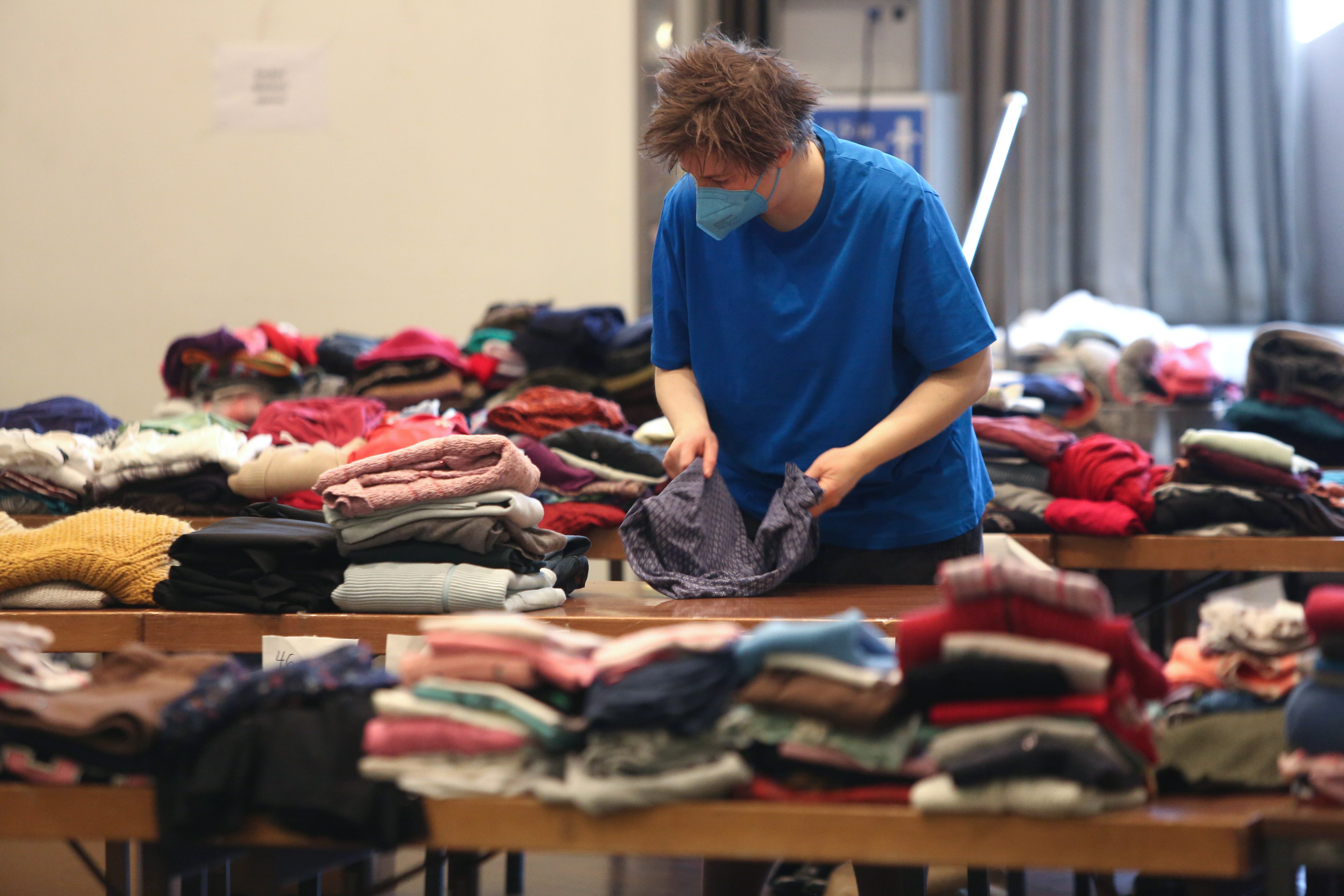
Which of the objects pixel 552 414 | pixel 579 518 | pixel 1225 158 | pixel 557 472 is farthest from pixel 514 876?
pixel 1225 158

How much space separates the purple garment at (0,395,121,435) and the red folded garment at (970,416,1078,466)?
2234 mm

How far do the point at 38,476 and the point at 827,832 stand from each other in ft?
7.42

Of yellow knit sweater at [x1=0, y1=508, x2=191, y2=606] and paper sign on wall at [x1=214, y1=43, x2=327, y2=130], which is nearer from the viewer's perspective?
yellow knit sweater at [x1=0, y1=508, x2=191, y2=606]

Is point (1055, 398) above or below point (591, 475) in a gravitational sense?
above

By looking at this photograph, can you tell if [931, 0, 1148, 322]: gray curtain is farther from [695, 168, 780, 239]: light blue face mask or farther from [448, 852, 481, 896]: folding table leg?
[448, 852, 481, 896]: folding table leg

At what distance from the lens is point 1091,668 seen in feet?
3.43

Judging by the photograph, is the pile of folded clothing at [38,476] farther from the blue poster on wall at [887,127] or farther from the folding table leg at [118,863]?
the blue poster on wall at [887,127]

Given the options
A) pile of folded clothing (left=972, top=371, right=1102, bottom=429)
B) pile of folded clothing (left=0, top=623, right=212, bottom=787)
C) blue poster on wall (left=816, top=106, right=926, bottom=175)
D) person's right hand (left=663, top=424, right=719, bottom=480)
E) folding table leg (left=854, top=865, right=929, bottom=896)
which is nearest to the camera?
pile of folded clothing (left=0, top=623, right=212, bottom=787)

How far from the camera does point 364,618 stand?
5.47 feet

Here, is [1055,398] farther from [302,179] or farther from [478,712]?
[302,179]

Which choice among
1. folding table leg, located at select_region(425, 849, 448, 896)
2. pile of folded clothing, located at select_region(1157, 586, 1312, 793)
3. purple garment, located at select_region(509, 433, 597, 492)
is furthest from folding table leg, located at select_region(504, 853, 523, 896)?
pile of folded clothing, located at select_region(1157, 586, 1312, 793)

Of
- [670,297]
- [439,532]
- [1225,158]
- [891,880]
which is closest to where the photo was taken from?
[891,880]

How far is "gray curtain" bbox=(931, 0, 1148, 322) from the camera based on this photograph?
451 cm

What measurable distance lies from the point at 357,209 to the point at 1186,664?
3.73 m
